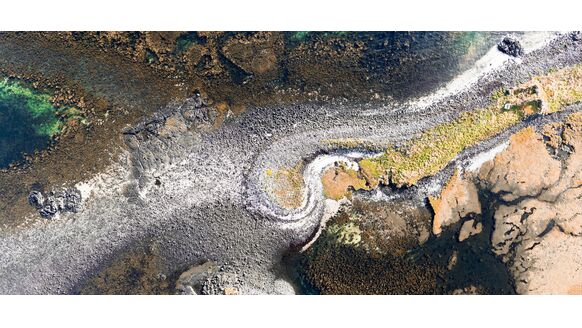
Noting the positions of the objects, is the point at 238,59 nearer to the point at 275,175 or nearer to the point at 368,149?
the point at 275,175

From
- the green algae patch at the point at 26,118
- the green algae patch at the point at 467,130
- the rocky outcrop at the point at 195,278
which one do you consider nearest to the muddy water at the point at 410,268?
the green algae patch at the point at 467,130

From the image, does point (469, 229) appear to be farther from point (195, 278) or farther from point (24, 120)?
point (24, 120)

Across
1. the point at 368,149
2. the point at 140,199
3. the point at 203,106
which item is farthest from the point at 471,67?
the point at 140,199

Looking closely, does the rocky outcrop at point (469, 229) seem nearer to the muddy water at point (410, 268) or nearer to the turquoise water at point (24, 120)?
the muddy water at point (410, 268)

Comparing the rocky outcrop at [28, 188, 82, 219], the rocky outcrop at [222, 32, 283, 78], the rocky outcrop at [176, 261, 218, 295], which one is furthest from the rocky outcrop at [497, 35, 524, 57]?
the rocky outcrop at [28, 188, 82, 219]

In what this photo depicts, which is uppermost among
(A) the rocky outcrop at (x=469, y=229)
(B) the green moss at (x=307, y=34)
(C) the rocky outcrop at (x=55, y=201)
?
(B) the green moss at (x=307, y=34)

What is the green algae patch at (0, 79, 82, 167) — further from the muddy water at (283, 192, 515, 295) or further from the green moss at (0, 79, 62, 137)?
the muddy water at (283, 192, 515, 295)
